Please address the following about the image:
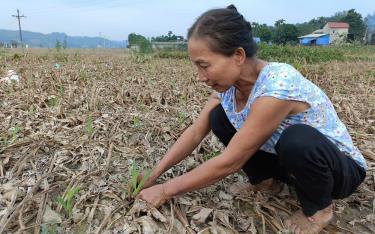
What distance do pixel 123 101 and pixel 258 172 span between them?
1814 millimetres

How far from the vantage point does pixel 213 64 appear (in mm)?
1545

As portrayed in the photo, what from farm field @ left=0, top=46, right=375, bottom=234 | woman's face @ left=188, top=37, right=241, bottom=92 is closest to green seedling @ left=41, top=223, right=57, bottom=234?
farm field @ left=0, top=46, right=375, bottom=234

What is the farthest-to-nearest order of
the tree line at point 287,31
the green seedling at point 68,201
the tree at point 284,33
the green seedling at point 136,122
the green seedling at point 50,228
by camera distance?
the tree at point 284,33
the tree line at point 287,31
the green seedling at point 136,122
the green seedling at point 68,201
the green seedling at point 50,228

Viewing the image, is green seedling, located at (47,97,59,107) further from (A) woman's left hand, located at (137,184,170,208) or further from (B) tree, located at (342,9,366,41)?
(B) tree, located at (342,9,366,41)

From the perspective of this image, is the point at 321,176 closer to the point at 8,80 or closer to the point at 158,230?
the point at 158,230

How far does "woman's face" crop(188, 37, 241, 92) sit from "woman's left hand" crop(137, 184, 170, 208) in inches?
20.2

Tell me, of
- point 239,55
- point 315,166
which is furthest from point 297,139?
point 239,55

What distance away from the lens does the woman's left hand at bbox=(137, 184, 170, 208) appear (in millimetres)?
1688

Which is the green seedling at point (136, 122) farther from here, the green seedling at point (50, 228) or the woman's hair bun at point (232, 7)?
the woman's hair bun at point (232, 7)

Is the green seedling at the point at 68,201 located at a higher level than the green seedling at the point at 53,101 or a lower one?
lower

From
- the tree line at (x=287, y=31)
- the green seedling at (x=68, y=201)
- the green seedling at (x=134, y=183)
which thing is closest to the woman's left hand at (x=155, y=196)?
the green seedling at (x=134, y=183)

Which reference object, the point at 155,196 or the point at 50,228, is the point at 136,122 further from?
the point at 50,228

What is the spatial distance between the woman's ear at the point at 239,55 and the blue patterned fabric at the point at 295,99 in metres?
0.11

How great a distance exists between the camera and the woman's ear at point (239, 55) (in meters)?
1.54
